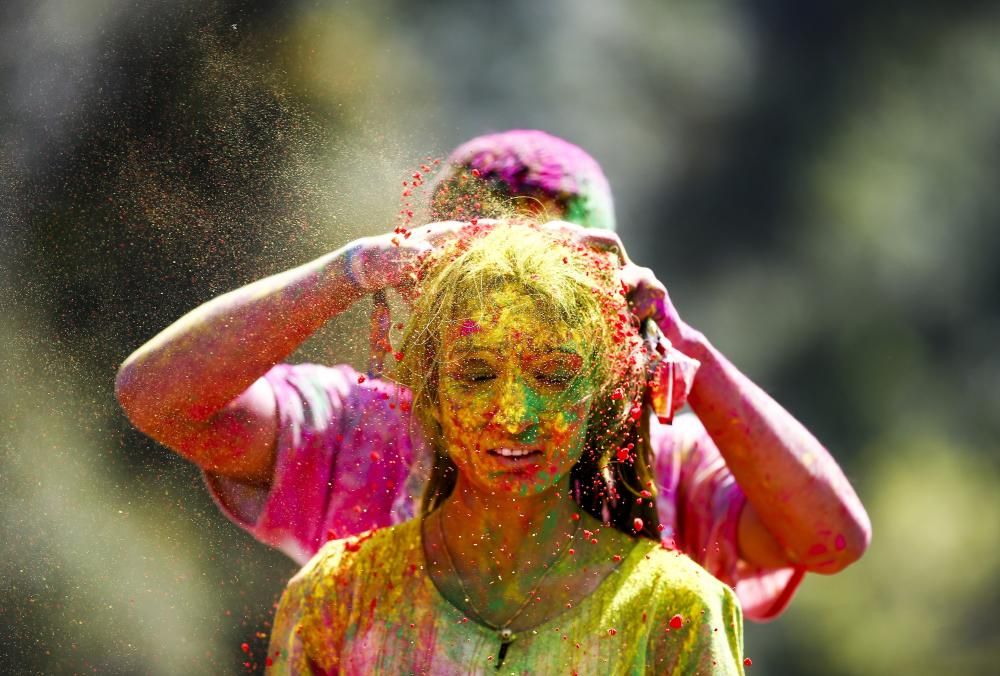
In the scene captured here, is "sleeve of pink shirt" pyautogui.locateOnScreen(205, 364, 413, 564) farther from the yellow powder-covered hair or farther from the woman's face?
the woman's face

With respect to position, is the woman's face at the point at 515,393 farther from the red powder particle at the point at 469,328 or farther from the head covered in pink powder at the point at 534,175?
the head covered in pink powder at the point at 534,175

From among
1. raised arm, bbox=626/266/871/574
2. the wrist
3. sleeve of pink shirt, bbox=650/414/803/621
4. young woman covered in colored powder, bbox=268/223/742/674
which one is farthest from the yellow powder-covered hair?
sleeve of pink shirt, bbox=650/414/803/621

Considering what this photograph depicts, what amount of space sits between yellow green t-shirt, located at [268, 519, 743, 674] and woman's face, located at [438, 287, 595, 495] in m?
0.18

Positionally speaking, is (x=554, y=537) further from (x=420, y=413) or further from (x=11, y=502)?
(x=11, y=502)

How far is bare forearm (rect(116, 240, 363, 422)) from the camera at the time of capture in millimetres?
2277

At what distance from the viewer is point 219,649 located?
127 inches

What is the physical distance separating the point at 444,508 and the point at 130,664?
1.03 metres

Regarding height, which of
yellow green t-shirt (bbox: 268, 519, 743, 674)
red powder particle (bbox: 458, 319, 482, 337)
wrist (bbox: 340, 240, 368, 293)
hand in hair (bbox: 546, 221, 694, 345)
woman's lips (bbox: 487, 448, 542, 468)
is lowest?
yellow green t-shirt (bbox: 268, 519, 743, 674)

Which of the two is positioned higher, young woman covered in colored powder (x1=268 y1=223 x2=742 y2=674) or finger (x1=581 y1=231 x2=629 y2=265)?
finger (x1=581 y1=231 x2=629 y2=265)

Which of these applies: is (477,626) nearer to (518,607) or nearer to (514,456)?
(518,607)

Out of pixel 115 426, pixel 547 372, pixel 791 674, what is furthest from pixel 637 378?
pixel 791 674

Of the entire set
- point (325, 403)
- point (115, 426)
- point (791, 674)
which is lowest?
point (791, 674)

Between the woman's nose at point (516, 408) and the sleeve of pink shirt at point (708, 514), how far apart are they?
25.7 inches

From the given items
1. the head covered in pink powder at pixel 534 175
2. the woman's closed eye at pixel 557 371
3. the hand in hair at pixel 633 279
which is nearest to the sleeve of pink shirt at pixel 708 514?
the head covered in pink powder at pixel 534 175
